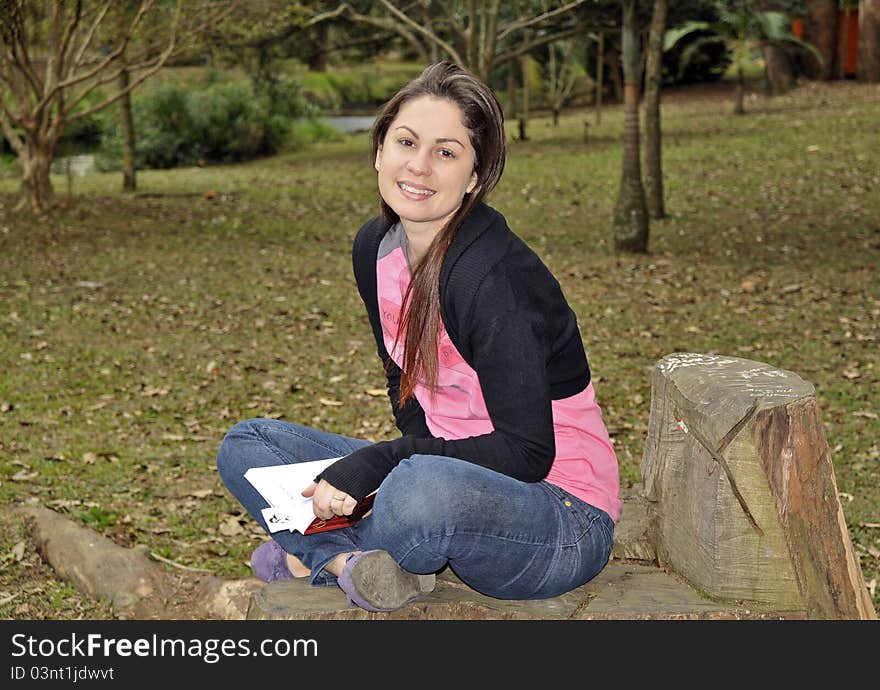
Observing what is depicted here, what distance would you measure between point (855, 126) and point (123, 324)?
590 inches

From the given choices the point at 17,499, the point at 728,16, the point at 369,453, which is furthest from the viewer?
the point at 728,16

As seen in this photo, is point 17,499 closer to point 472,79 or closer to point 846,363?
point 472,79

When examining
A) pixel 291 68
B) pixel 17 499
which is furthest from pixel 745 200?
pixel 291 68

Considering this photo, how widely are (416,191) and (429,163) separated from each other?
0.09 m

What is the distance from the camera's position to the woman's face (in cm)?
331

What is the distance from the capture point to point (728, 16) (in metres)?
23.9

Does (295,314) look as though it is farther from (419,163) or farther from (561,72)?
(561,72)

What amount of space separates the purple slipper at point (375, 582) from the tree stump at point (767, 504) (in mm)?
890

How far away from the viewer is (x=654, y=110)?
13656 mm

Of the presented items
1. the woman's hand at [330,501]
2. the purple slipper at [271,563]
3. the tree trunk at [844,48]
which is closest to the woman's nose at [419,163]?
Result: the woman's hand at [330,501]

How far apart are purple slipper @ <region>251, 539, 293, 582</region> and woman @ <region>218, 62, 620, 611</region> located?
4 centimetres

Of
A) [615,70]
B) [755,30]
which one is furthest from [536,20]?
[615,70]

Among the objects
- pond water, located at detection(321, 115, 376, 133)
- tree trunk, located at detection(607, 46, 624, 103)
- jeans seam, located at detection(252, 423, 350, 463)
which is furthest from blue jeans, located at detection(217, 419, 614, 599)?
pond water, located at detection(321, 115, 376, 133)

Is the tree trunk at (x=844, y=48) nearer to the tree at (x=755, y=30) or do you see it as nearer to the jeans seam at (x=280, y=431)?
the tree at (x=755, y=30)
